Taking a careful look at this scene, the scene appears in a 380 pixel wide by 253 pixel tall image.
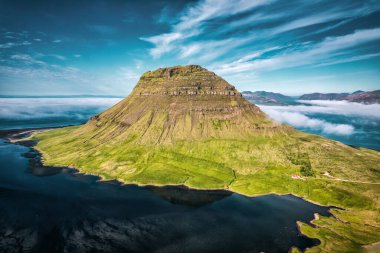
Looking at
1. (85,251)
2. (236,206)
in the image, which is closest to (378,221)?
(236,206)

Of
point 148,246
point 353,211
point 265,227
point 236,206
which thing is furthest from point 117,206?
point 353,211

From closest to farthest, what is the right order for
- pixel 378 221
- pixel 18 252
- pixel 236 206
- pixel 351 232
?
pixel 18 252, pixel 351 232, pixel 378 221, pixel 236 206

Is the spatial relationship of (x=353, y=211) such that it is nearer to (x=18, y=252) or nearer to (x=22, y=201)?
(x=18, y=252)

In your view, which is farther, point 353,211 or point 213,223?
point 353,211

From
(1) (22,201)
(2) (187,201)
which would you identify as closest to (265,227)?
(2) (187,201)

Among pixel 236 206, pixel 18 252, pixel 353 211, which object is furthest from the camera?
pixel 236 206

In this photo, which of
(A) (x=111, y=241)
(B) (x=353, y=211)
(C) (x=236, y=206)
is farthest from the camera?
(C) (x=236, y=206)

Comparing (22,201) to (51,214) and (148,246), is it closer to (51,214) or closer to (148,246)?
(51,214)

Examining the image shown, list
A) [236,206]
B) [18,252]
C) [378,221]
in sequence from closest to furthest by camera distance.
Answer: [18,252] < [378,221] < [236,206]

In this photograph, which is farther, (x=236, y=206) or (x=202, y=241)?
(x=236, y=206)
